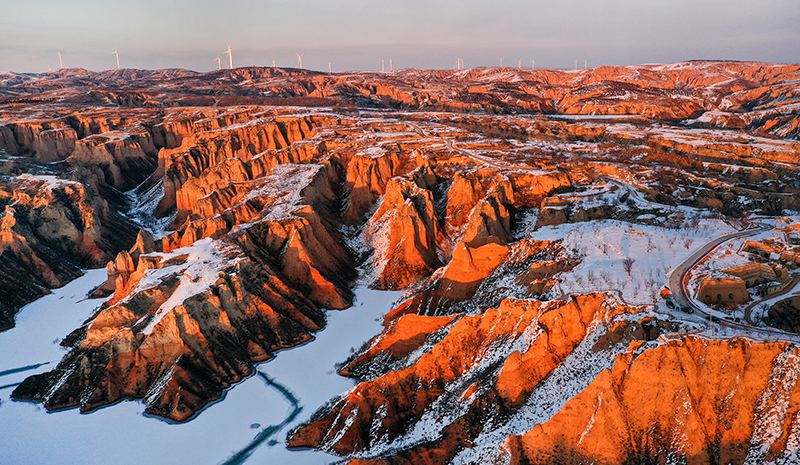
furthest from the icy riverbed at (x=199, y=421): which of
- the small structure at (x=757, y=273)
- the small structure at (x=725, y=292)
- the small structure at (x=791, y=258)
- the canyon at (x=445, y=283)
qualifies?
the small structure at (x=791, y=258)

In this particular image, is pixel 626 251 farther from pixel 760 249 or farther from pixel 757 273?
pixel 757 273

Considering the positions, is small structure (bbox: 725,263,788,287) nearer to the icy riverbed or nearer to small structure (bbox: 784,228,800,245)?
small structure (bbox: 784,228,800,245)

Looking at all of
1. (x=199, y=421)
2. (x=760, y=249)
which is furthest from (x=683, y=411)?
(x=199, y=421)

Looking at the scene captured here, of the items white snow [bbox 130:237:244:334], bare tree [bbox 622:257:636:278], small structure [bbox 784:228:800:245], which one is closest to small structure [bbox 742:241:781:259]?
small structure [bbox 784:228:800:245]

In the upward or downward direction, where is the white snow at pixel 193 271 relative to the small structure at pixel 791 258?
downward

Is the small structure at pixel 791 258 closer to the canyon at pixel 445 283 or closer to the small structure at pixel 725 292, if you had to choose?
the canyon at pixel 445 283

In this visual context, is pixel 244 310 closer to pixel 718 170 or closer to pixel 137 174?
pixel 718 170
